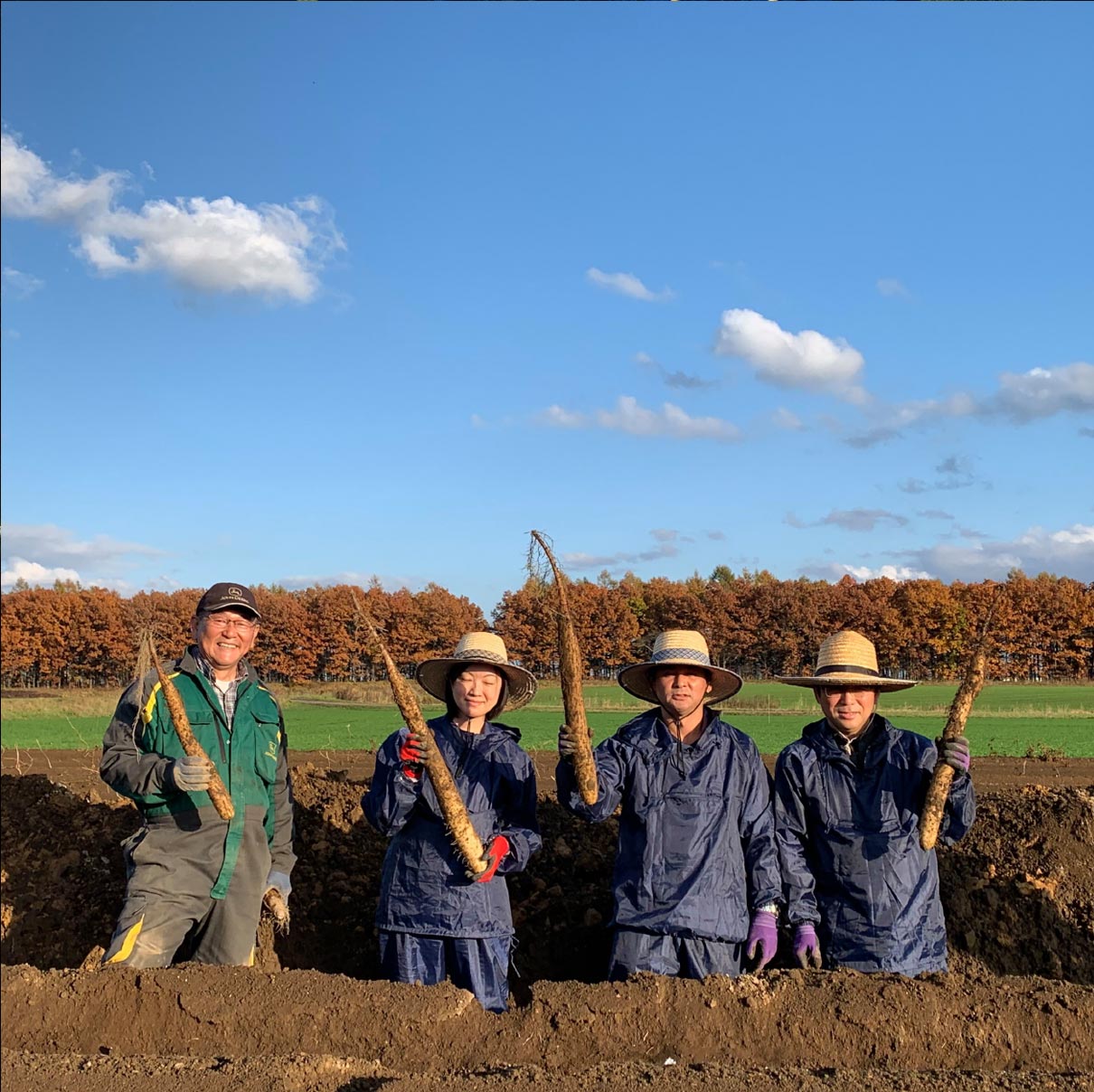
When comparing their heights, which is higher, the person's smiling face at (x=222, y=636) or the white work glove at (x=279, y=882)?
the person's smiling face at (x=222, y=636)

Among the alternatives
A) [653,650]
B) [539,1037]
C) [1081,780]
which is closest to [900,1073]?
[539,1037]

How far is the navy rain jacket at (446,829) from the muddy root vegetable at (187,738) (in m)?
0.66

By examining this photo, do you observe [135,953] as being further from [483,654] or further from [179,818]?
Result: [483,654]

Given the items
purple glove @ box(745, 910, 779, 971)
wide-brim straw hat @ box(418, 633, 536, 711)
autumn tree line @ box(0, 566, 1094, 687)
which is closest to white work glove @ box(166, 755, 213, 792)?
wide-brim straw hat @ box(418, 633, 536, 711)

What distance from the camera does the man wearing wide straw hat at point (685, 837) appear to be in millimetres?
3730

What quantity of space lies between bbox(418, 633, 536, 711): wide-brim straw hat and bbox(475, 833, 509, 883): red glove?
0.76 metres

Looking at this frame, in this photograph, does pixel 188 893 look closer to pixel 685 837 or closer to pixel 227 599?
pixel 227 599

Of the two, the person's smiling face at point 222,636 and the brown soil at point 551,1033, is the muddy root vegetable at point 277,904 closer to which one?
the brown soil at point 551,1033

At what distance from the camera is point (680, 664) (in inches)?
158

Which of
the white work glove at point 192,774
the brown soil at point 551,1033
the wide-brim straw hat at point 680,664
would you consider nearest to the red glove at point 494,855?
the brown soil at point 551,1033

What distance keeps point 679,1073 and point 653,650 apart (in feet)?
5.71

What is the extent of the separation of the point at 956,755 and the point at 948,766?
0.06m

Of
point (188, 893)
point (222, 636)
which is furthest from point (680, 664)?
point (188, 893)

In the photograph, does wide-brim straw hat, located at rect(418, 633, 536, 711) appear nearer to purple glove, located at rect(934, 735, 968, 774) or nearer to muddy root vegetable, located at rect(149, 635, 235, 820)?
muddy root vegetable, located at rect(149, 635, 235, 820)
